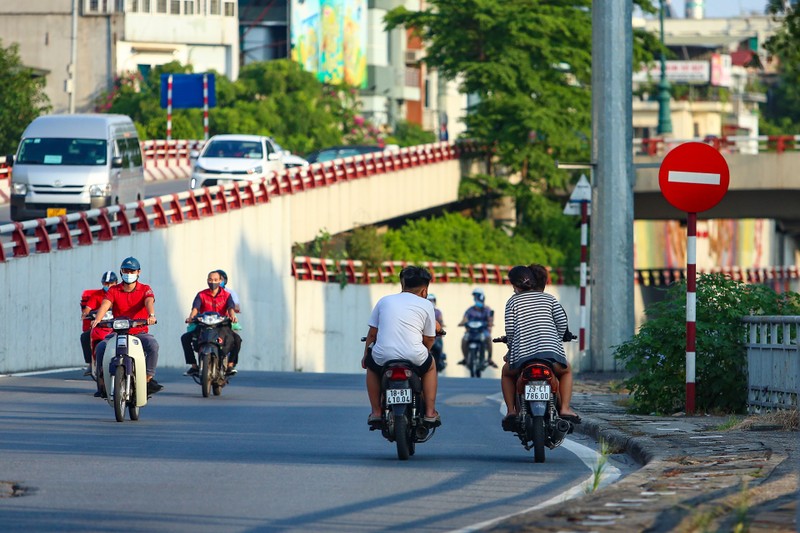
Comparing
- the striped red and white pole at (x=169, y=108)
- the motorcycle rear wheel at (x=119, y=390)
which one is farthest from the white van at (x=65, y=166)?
the striped red and white pole at (x=169, y=108)

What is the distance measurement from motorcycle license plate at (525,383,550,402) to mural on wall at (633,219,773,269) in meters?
60.1

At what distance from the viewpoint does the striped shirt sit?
1284 centimetres

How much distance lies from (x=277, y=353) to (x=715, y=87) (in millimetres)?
79362

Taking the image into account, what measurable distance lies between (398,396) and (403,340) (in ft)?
1.49

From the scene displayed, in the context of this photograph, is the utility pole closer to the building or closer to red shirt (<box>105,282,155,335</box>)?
red shirt (<box>105,282,155,335</box>)

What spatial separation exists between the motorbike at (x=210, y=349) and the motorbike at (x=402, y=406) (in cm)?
779

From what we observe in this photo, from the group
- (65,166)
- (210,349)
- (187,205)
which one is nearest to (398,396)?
(210,349)

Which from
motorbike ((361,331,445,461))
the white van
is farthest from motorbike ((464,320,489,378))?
motorbike ((361,331,445,461))

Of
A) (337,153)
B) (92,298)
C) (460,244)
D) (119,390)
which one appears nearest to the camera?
(119,390)

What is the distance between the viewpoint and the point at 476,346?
36.4m

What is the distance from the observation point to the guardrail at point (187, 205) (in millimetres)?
30281

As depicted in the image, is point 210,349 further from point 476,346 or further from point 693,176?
point 476,346

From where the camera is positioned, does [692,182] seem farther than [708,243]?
No

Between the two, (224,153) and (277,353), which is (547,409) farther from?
(224,153)
